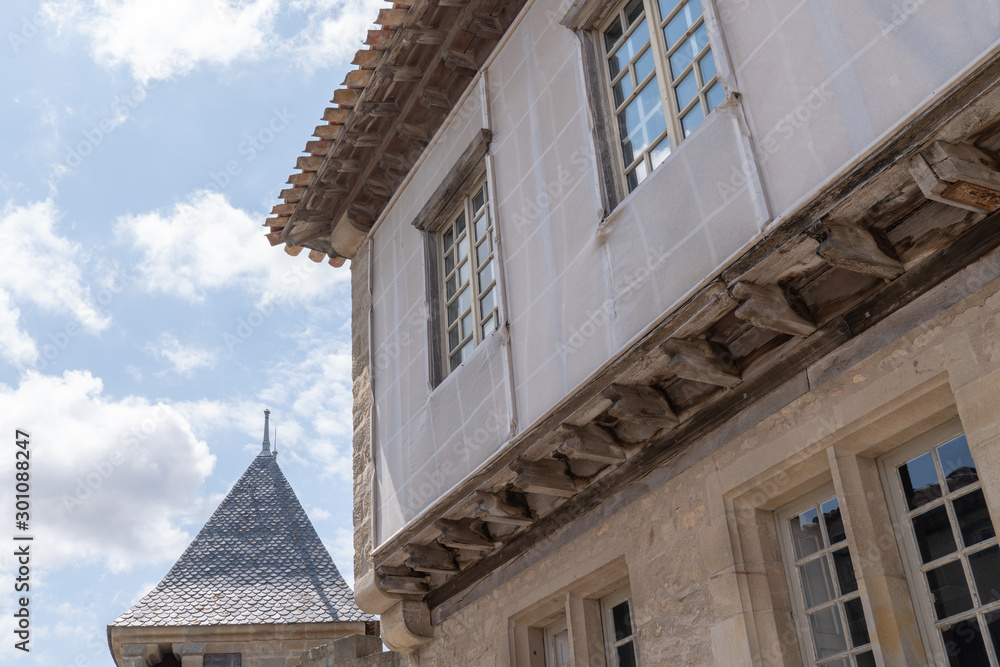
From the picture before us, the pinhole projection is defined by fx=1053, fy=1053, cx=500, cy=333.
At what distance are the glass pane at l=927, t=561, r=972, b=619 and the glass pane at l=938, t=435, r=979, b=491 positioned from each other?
0.31 metres

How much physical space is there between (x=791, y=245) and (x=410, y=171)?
4478 millimetres

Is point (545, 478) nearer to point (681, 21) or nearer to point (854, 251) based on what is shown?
point (854, 251)

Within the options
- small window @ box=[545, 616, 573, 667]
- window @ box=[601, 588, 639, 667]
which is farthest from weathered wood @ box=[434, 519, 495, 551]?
window @ box=[601, 588, 639, 667]

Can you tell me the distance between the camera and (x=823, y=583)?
446 cm

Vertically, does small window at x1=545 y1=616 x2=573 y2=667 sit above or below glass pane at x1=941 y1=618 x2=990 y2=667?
above

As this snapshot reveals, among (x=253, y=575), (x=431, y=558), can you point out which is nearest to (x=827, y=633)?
(x=431, y=558)

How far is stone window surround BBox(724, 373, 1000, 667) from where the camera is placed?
3.95 m

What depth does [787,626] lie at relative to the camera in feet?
14.6

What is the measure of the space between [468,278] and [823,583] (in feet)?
11.1

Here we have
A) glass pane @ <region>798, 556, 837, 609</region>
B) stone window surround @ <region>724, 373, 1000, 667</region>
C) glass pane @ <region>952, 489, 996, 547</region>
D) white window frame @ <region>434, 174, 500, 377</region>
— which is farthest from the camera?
white window frame @ <region>434, 174, 500, 377</region>

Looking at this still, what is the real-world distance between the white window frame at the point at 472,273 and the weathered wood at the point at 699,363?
71.9 inches

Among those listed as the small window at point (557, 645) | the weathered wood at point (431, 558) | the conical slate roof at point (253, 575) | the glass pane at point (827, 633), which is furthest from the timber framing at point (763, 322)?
the conical slate roof at point (253, 575)

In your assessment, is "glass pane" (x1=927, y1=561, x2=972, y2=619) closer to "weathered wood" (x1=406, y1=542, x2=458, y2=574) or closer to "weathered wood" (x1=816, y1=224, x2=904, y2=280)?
"weathered wood" (x1=816, y1=224, x2=904, y2=280)

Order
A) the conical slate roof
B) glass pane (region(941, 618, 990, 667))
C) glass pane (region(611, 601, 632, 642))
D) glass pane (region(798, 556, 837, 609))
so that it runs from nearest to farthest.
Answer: glass pane (region(941, 618, 990, 667)) → glass pane (region(798, 556, 837, 609)) → glass pane (region(611, 601, 632, 642)) → the conical slate roof
